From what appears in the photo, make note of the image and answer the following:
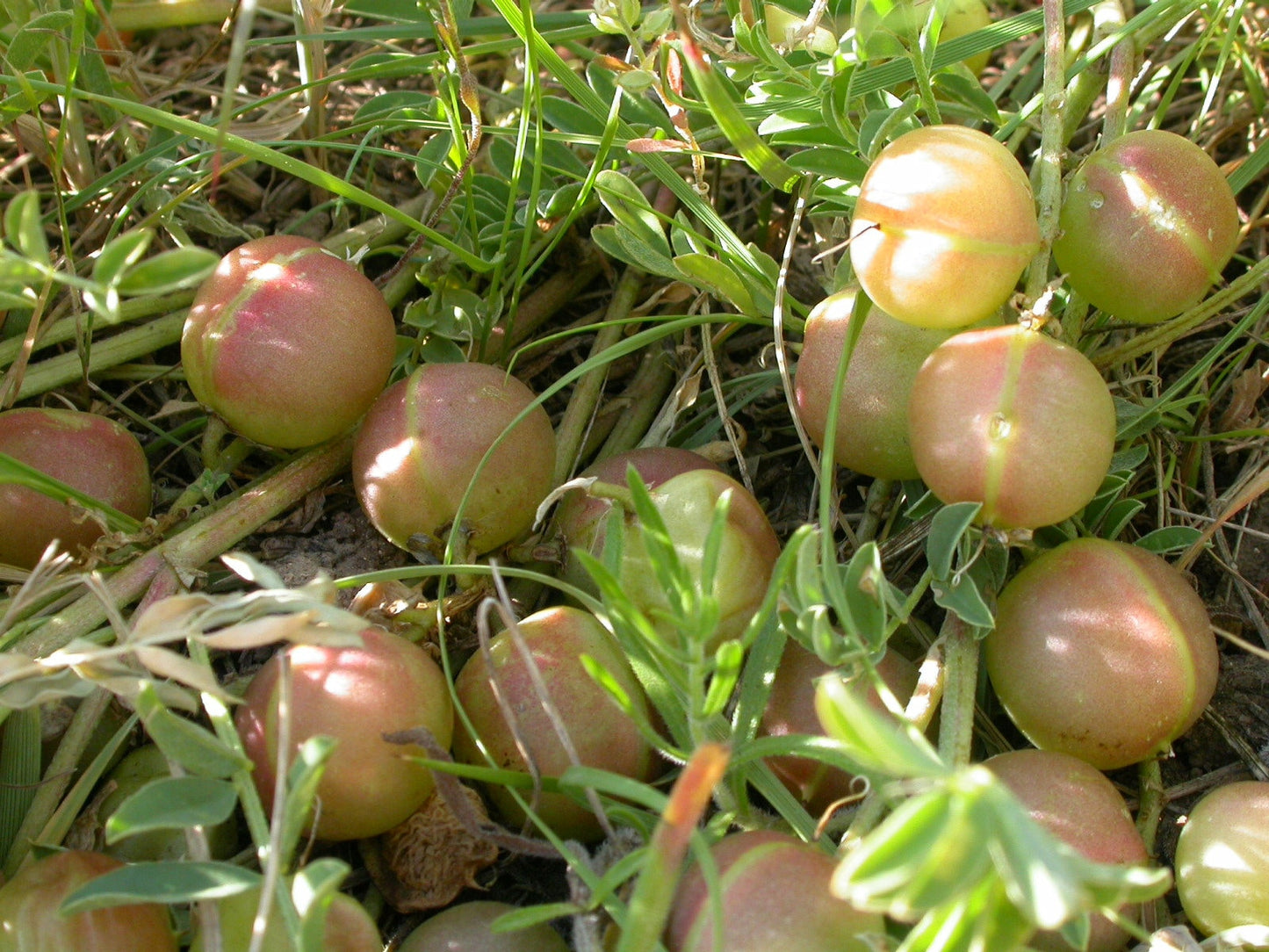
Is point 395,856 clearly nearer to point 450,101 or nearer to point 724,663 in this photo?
point 724,663

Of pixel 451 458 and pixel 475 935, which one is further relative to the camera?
pixel 451 458

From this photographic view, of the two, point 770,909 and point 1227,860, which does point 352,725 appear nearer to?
point 770,909

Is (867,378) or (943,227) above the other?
(943,227)

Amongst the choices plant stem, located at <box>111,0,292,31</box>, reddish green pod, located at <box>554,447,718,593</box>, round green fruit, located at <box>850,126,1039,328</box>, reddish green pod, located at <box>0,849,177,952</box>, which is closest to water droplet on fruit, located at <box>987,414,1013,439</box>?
round green fruit, located at <box>850,126,1039,328</box>

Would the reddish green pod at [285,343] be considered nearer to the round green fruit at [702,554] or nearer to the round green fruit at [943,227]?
the round green fruit at [702,554]

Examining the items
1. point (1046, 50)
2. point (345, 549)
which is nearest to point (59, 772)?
point (345, 549)

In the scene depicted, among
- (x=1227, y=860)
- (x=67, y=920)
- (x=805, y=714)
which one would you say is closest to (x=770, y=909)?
(x=805, y=714)
